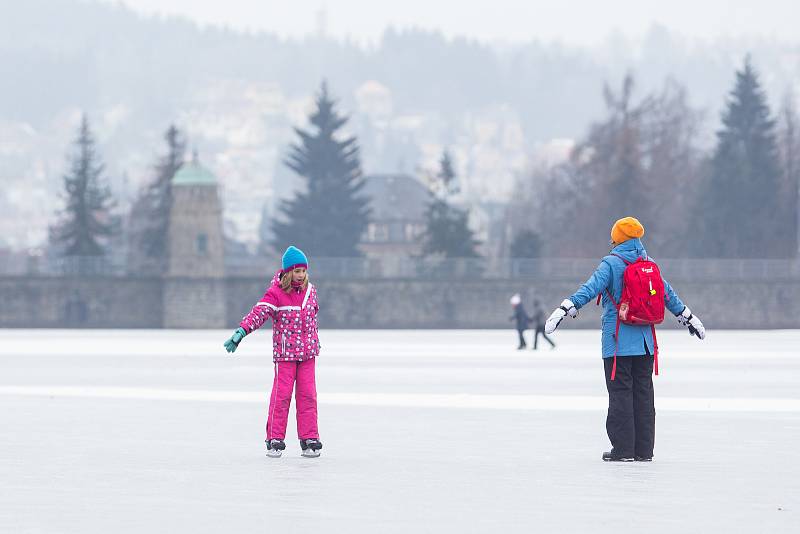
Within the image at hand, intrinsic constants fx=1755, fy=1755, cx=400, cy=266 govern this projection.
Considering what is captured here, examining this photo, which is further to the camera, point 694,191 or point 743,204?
point 694,191

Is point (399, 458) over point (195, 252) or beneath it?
beneath

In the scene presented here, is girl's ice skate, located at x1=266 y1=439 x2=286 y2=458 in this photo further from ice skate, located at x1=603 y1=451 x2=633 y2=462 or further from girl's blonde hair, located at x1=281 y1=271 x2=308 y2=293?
ice skate, located at x1=603 y1=451 x2=633 y2=462

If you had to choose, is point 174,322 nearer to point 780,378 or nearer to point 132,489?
point 780,378

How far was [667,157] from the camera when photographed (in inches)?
3708

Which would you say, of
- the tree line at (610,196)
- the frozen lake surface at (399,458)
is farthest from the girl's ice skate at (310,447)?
Result: the tree line at (610,196)

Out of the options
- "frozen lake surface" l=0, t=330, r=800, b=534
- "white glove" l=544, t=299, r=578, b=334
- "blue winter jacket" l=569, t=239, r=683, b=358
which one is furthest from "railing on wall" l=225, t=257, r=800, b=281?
"white glove" l=544, t=299, r=578, b=334

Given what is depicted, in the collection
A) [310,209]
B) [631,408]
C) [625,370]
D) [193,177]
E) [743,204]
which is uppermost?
[193,177]

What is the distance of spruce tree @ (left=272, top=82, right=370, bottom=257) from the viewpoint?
87500mm

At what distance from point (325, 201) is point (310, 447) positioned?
75609 mm

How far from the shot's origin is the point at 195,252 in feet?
258

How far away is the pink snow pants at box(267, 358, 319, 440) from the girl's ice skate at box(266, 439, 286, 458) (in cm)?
5

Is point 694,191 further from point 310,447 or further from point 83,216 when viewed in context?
point 310,447

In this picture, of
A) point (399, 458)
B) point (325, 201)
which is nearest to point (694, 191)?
point (325, 201)

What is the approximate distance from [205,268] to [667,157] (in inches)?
1121
